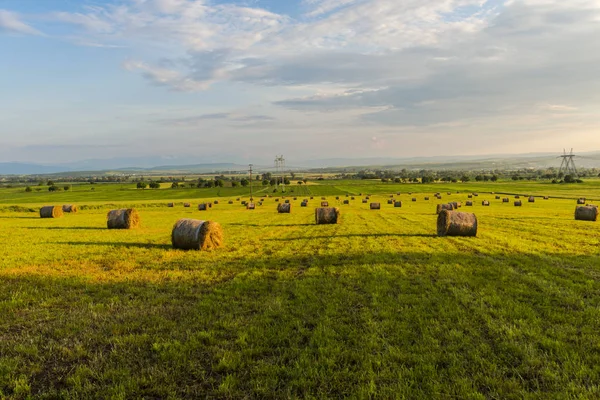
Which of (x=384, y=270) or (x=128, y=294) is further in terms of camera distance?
(x=384, y=270)

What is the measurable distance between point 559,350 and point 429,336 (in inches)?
89.5

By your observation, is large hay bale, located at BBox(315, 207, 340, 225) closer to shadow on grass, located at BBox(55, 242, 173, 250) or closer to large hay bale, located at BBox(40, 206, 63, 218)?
shadow on grass, located at BBox(55, 242, 173, 250)

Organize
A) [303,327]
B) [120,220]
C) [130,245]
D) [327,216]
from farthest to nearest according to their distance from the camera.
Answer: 1. [327,216]
2. [120,220]
3. [130,245]
4. [303,327]

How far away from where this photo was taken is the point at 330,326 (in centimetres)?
781

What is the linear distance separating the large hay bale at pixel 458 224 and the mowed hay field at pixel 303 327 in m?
6.01

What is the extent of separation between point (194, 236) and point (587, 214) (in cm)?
3346

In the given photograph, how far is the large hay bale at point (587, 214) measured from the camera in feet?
102

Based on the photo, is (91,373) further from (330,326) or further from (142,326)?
(330,326)

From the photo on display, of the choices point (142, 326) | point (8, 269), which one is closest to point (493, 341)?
point (142, 326)

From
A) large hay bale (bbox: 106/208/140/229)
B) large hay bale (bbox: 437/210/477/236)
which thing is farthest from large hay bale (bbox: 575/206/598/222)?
large hay bale (bbox: 106/208/140/229)

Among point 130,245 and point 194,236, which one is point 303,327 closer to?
point 194,236

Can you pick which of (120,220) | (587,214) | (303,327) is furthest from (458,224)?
(120,220)

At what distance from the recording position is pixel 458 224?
21.2 meters

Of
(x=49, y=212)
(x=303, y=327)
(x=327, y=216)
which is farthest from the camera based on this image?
(x=49, y=212)
